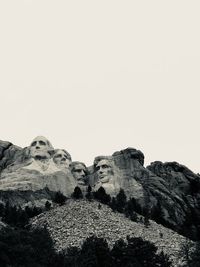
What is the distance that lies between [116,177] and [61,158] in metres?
7.66

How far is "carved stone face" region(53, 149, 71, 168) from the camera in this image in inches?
4439

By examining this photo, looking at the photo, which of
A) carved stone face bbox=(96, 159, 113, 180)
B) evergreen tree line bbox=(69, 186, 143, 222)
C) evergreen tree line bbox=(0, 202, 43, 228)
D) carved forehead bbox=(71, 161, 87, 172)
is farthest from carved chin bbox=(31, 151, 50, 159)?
evergreen tree line bbox=(0, 202, 43, 228)

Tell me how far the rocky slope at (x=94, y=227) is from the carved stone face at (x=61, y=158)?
16661 mm

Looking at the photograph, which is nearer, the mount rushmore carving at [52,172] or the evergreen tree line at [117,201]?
the evergreen tree line at [117,201]

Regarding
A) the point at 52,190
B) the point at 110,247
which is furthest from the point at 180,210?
the point at 110,247

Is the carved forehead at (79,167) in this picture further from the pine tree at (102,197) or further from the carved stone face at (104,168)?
the pine tree at (102,197)

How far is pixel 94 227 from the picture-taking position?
89.7m

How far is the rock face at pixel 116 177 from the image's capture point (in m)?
106

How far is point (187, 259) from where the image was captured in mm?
82125

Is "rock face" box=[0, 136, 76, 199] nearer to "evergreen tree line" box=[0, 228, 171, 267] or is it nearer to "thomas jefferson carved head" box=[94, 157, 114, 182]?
"thomas jefferson carved head" box=[94, 157, 114, 182]

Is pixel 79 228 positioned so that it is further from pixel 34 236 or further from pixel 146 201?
pixel 146 201

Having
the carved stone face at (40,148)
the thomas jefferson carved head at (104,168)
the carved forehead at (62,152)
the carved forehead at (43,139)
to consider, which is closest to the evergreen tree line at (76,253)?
the thomas jefferson carved head at (104,168)

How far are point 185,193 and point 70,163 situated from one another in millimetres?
13712

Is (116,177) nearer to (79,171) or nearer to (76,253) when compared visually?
(79,171)
